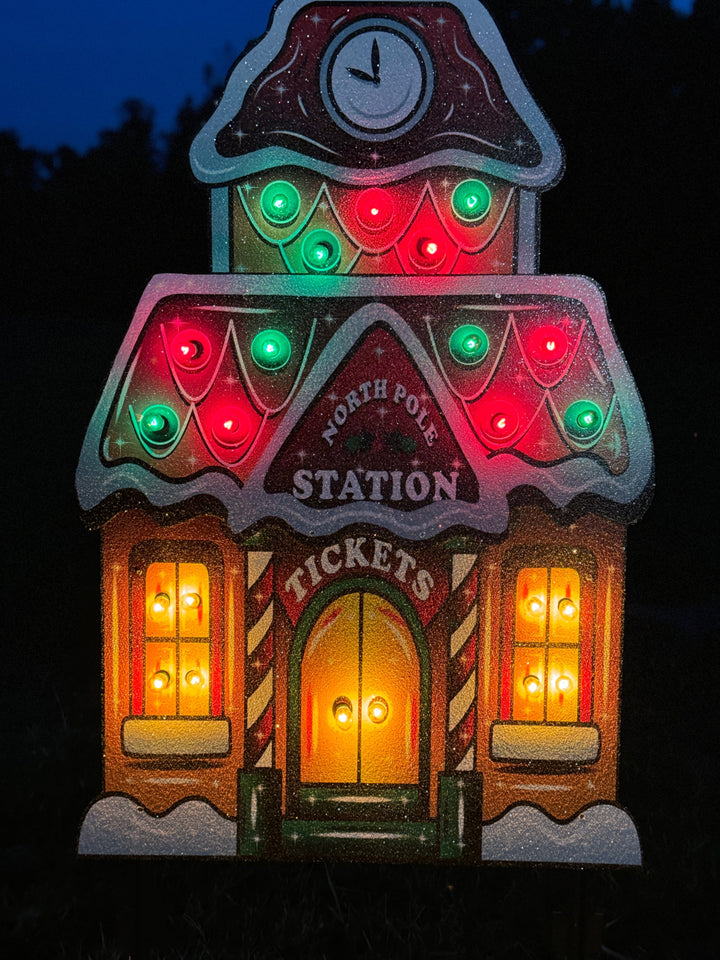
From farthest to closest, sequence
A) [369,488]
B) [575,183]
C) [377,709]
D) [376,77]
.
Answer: [575,183] → [377,709] → [376,77] → [369,488]

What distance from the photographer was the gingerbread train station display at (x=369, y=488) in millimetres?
3662

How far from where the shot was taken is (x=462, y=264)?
3936 mm

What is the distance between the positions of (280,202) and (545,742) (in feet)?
8.89

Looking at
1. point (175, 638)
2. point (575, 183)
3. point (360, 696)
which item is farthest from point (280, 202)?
point (575, 183)

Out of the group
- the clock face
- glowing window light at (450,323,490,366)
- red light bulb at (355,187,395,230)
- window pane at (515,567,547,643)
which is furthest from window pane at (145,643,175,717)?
the clock face

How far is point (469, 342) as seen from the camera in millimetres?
3693

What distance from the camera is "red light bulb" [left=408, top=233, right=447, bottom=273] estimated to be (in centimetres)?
392

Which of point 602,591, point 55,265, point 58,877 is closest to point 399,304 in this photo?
point 602,591

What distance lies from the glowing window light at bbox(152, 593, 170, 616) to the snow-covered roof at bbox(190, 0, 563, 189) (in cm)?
205

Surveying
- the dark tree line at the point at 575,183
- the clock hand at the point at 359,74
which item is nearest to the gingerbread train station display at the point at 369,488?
the clock hand at the point at 359,74

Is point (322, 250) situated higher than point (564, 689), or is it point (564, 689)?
point (322, 250)

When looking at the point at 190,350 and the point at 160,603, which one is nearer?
the point at 190,350

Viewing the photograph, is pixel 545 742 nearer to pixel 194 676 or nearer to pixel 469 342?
pixel 194 676

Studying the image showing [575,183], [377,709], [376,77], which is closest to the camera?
[376,77]
